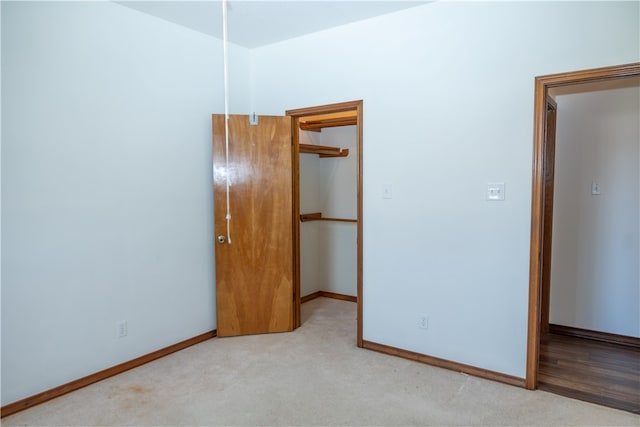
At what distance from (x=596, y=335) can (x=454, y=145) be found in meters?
2.28

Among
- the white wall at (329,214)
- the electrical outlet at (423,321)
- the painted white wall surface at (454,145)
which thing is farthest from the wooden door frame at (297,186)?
the white wall at (329,214)

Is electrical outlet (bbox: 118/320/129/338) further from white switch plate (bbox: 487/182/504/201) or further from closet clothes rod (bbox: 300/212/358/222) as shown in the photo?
white switch plate (bbox: 487/182/504/201)

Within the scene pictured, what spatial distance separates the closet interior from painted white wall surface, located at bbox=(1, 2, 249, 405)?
139 centimetres

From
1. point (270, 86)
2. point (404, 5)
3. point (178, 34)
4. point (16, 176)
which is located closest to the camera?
point (16, 176)

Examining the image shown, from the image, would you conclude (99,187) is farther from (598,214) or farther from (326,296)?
(598,214)

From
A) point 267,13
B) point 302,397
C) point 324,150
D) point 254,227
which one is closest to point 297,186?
point 254,227

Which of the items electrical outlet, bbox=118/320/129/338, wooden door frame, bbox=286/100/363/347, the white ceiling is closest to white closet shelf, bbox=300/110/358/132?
wooden door frame, bbox=286/100/363/347

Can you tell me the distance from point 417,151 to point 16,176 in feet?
8.62

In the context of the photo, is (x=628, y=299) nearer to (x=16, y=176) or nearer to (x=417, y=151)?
(x=417, y=151)

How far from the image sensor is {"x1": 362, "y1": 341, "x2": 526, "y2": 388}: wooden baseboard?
8.95 feet

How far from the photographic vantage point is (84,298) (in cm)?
273

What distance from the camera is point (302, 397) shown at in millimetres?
2562

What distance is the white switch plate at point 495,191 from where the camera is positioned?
2695 millimetres

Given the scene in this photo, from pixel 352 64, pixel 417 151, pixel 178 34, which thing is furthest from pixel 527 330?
pixel 178 34
